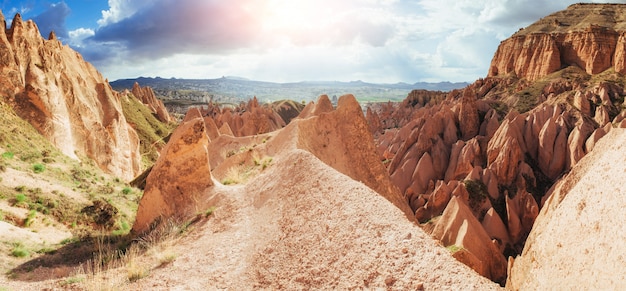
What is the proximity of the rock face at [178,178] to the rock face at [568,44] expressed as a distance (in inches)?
3200

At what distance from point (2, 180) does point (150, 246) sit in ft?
31.1

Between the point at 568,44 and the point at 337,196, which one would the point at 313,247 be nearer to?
the point at 337,196

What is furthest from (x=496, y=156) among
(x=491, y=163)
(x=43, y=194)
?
(x=43, y=194)

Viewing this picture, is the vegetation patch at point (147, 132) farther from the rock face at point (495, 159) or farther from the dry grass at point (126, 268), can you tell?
the dry grass at point (126, 268)

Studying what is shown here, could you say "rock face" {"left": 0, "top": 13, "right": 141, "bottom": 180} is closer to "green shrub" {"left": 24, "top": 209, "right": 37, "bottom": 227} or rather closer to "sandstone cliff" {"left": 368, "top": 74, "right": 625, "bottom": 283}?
"green shrub" {"left": 24, "top": 209, "right": 37, "bottom": 227}

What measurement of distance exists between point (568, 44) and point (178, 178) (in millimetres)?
96705

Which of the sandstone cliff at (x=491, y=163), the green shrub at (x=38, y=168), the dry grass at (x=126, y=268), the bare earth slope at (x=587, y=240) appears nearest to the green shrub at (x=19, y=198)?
the green shrub at (x=38, y=168)

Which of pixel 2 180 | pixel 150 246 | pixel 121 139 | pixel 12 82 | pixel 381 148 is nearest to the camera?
pixel 150 246

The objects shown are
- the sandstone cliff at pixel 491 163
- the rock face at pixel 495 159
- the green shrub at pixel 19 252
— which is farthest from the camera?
the rock face at pixel 495 159

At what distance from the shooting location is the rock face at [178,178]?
1051cm

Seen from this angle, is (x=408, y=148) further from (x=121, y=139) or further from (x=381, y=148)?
(x=121, y=139)

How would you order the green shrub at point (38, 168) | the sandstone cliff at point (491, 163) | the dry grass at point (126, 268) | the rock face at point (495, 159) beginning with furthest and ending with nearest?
the rock face at point (495, 159)
the sandstone cliff at point (491, 163)
the green shrub at point (38, 168)
the dry grass at point (126, 268)

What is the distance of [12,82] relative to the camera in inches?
773

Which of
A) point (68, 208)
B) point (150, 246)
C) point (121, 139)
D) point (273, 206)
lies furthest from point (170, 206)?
point (121, 139)
